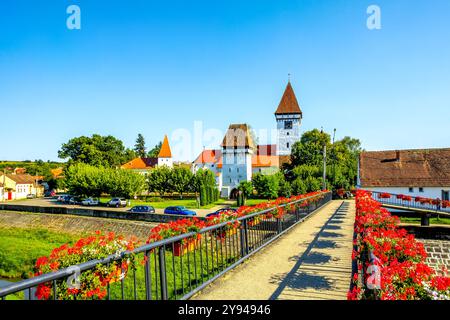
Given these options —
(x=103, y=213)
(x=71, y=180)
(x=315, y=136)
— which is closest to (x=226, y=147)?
(x=315, y=136)

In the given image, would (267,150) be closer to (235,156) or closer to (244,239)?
(235,156)

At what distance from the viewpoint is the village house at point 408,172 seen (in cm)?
3023

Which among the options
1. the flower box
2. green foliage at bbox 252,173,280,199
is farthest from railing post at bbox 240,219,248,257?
green foliage at bbox 252,173,280,199

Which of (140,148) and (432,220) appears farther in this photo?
(140,148)

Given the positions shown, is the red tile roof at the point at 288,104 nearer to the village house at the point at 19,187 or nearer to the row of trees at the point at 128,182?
the row of trees at the point at 128,182

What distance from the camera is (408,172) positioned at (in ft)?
105

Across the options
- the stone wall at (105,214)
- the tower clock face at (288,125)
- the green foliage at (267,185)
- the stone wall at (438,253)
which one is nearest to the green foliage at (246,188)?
the green foliage at (267,185)

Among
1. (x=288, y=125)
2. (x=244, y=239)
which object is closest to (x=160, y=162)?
(x=288, y=125)

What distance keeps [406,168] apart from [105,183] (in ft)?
130

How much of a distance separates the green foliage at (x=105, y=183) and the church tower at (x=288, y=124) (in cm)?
4036

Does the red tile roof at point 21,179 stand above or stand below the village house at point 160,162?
below

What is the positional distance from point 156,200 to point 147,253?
48.3m

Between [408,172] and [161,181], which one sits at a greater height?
[408,172]

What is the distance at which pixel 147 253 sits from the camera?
3.67 meters
